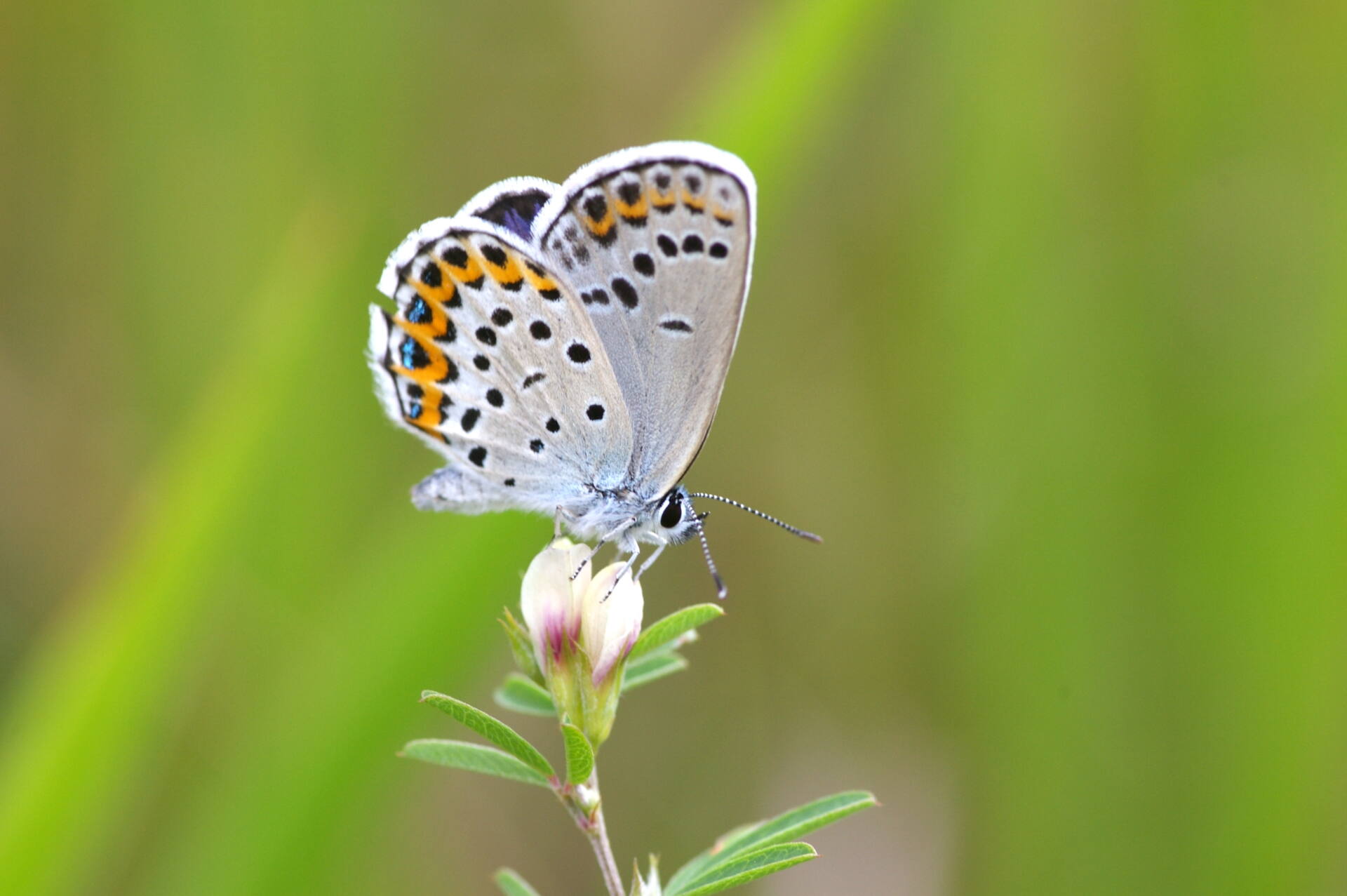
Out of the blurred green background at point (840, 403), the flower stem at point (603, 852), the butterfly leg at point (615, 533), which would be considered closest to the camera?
the flower stem at point (603, 852)

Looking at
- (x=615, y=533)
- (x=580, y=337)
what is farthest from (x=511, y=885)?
(x=580, y=337)

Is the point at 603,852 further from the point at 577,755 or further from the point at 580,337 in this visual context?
the point at 580,337

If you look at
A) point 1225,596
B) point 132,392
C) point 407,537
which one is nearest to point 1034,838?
point 1225,596

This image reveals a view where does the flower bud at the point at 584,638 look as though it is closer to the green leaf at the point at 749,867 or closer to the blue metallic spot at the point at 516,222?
the green leaf at the point at 749,867

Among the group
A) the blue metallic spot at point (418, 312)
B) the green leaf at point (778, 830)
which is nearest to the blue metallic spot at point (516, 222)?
the blue metallic spot at point (418, 312)

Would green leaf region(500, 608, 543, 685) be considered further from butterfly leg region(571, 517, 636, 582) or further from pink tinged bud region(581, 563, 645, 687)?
butterfly leg region(571, 517, 636, 582)

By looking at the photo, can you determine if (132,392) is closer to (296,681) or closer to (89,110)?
(89,110)
